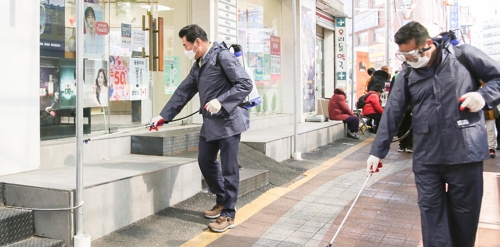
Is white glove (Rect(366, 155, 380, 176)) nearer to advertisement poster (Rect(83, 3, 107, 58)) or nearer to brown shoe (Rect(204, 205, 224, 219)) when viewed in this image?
brown shoe (Rect(204, 205, 224, 219))

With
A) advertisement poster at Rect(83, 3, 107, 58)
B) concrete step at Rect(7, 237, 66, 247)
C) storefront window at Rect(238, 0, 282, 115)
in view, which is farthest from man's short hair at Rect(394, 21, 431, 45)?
storefront window at Rect(238, 0, 282, 115)

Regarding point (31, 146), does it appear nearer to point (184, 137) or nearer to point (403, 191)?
point (184, 137)

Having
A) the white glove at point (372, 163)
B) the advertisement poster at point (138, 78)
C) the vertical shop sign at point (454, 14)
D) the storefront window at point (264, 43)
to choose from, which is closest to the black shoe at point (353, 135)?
the storefront window at point (264, 43)

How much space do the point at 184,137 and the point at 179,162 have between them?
4.11 ft

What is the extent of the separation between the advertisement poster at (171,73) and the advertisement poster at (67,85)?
107 inches

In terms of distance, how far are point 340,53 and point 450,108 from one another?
16138 mm

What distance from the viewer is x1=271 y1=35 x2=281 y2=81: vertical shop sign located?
13922 millimetres

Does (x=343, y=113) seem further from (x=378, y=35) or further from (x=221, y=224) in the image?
(x=378, y=35)

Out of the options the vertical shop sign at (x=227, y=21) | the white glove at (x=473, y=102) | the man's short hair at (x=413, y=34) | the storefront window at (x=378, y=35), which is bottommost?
the white glove at (x=473, y=102)

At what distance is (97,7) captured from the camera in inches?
303

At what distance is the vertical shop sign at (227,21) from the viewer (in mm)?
10320

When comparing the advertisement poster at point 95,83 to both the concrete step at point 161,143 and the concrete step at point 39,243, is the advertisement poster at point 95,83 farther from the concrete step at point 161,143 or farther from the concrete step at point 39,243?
the concrete step at point 39,243

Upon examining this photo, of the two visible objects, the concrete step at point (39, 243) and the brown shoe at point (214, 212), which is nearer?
the concrete step at point (39, 243)

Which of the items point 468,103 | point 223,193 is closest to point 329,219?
point 223,193
